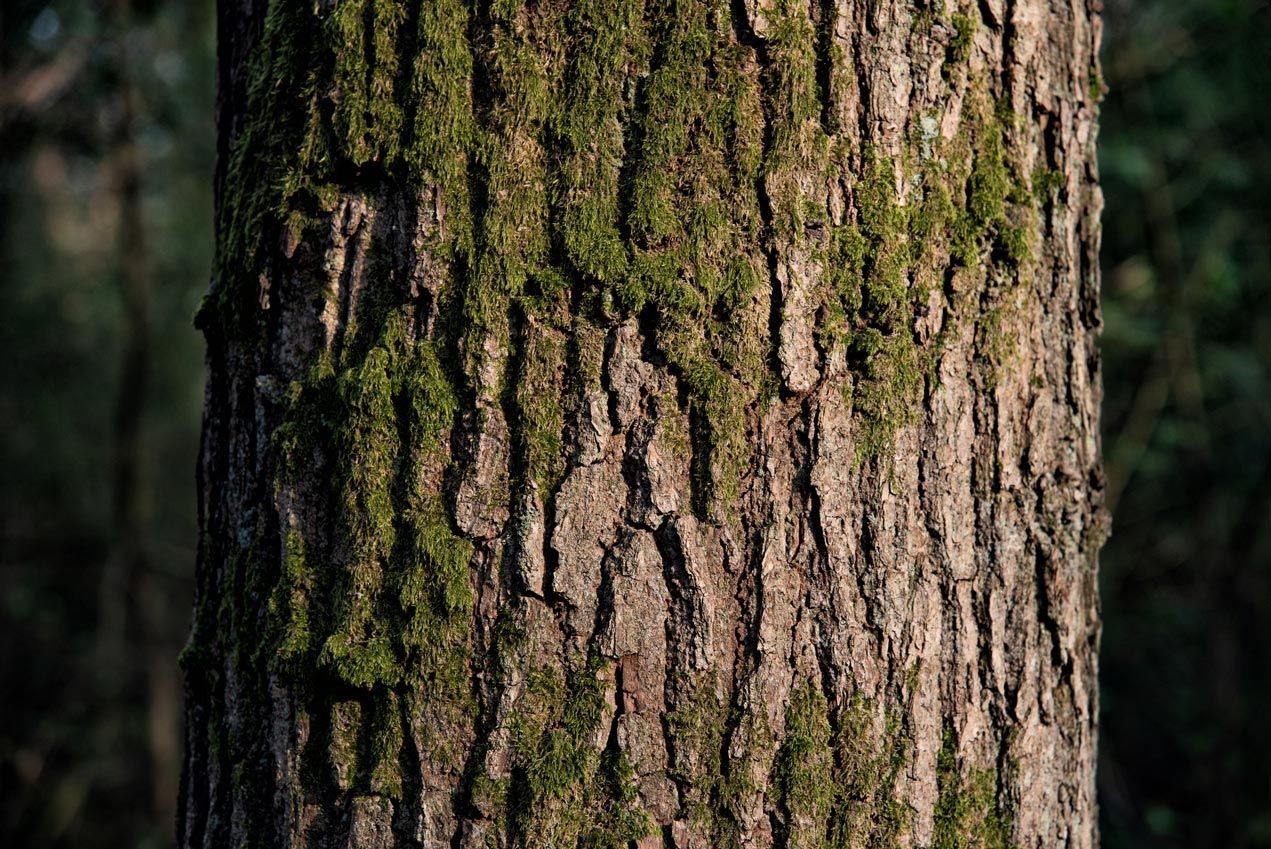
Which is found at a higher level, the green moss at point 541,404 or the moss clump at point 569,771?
the green moss at point 541,404

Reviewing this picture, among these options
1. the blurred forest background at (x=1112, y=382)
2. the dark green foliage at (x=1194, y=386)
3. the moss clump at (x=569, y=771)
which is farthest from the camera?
the blurred forest background at (x=1112, y=382)

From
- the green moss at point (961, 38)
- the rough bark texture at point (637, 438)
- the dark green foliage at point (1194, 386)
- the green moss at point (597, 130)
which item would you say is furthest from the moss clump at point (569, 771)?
the dark green foliage at point (1194, 386)

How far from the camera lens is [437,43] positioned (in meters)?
1.04

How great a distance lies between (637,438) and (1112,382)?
4.69m

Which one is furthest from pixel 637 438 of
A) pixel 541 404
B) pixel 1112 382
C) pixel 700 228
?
pixel 1112 382

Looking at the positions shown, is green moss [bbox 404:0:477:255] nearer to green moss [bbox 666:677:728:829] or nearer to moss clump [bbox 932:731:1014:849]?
green moss [bbox 666:677:728:829]

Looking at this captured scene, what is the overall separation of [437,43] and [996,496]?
2.88ft

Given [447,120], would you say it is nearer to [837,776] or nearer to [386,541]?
[386,541]

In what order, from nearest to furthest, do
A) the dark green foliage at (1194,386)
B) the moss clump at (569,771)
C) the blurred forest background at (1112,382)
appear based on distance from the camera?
1. the moss clump at (569,771)
2. the dark green foliage at (1194,386)
3. the blurred forest background at (1112,382)

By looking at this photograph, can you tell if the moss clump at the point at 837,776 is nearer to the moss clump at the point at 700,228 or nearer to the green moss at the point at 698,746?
the green moss at the point at 698,746

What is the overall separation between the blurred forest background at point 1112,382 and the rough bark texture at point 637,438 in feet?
10.1

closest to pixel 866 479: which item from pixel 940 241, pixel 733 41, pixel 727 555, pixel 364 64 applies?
pixel 727 555

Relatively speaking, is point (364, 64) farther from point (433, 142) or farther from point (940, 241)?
point (940, 241)

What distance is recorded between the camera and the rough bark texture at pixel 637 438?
3.27ft
